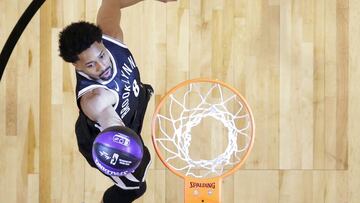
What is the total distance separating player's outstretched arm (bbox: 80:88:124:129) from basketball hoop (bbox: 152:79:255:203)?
2.02ft

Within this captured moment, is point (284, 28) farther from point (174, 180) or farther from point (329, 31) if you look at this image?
point (174, 180)

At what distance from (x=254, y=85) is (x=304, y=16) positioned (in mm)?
455

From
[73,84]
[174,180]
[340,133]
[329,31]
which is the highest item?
[329,31]

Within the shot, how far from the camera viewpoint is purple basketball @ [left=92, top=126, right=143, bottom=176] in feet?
8.41

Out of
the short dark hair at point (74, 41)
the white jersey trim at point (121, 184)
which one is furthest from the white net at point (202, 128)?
the short dark hair at point (74, 41)

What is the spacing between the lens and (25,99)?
12.1 ft

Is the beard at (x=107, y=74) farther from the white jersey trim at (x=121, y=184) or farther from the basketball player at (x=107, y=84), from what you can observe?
the white jersey trim at (x=121, y=184)

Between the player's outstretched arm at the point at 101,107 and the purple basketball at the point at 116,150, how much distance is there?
114 mm

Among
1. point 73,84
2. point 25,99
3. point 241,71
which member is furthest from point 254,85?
point 25,99

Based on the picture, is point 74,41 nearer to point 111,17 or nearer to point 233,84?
point 111,17

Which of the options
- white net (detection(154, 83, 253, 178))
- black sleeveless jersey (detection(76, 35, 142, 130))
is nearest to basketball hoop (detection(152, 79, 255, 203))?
white net (detection(154, 83, 253, 178))

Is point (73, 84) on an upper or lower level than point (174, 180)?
upper

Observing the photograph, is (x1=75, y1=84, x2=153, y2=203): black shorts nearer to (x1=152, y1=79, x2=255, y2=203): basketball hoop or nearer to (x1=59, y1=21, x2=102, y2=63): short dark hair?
(x1=152, y1=79, x2=255, y2=203): basketball hoop

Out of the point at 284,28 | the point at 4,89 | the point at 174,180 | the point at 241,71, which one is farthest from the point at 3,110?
the point at 284,28
